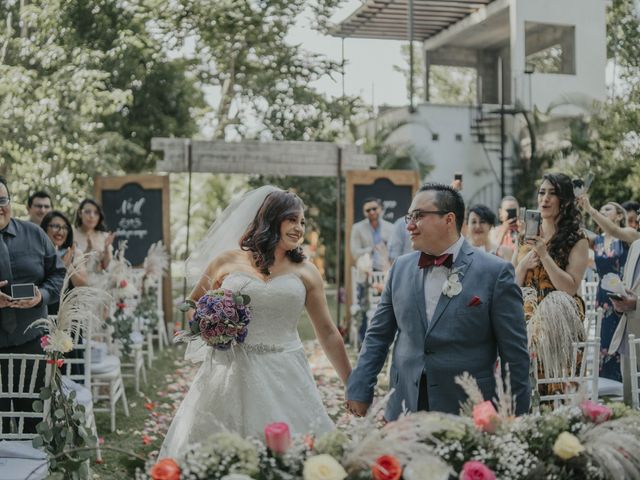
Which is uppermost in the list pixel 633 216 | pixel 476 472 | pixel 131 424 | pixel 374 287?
pixel 633 216

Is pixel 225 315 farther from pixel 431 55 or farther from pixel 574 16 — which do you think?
pixel 431 55

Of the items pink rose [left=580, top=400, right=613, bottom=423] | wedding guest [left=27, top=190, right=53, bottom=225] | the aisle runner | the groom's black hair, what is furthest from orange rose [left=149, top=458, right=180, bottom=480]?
wedding guest [left=27, top=190, right=53, bottom=225]

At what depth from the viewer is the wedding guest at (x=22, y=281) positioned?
5027 mm

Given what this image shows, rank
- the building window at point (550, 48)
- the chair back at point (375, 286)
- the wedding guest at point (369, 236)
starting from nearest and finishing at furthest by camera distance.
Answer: the chair back at point (375, 286)
the wedding guest at point (369, 236)
the building window at point (550, 48)

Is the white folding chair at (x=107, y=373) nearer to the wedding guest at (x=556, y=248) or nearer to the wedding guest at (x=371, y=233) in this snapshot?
the wedding guest at (x=556, y=248)

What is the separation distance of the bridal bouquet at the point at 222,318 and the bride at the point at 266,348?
0.45 ft

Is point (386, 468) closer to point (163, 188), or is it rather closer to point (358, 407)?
point (358, 407)

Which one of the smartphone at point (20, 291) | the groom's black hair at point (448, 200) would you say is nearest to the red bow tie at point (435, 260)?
the groom's black hair at point (448, 200)

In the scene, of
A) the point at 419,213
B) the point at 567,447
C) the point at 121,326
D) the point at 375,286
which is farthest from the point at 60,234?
the point at 567,447

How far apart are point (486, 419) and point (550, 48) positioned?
20331 mm

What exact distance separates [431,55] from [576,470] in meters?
22.6

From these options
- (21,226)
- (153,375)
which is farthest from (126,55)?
(21,226)

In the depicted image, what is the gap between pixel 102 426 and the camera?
7.33 meters

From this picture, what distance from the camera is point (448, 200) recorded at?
3.52 m
